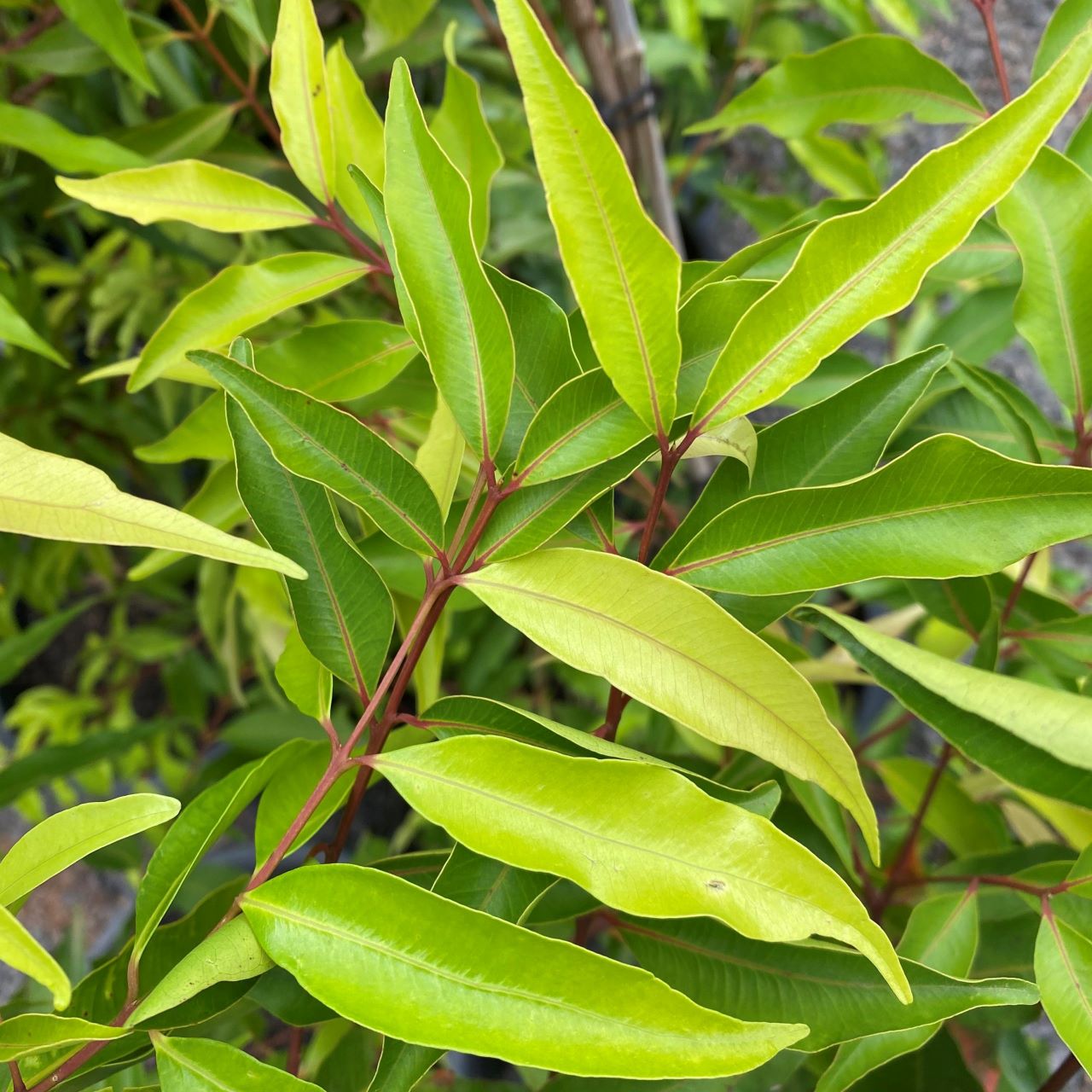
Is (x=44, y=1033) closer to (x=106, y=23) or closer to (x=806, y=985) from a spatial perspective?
(x=806, y=985)

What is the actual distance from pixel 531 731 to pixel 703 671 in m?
0.07

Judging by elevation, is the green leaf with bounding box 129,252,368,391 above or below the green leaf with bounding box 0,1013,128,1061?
above

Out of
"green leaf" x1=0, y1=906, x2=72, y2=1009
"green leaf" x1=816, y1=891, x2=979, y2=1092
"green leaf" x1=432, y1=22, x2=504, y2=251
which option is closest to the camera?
"green leaf" x1=0, y1=906, x2=72, y2=1009

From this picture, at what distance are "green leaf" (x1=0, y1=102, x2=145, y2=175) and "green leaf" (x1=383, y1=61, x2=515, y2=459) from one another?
0.81 ft

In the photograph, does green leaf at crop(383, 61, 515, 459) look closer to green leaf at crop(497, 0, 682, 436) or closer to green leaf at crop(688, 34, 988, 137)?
green leaf at crop(497, 0, 682, 436)

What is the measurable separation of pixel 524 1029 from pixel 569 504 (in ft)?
0.44

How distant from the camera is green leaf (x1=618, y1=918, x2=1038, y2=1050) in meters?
0.25

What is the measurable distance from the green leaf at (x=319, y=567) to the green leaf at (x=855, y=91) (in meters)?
0.26

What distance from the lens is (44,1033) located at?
240 mm

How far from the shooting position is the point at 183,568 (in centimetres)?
83

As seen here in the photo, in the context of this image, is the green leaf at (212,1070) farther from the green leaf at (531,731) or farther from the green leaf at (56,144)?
the green leaf at (56,144)

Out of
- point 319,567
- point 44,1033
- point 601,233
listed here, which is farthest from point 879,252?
point 44,1033

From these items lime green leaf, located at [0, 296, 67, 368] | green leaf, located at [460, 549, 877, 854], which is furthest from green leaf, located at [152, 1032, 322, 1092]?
lime green leaf, located at [0, 296, 67, 368]

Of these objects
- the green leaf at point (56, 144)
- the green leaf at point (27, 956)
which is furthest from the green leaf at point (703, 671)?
the green leaf at point (56, 144)
